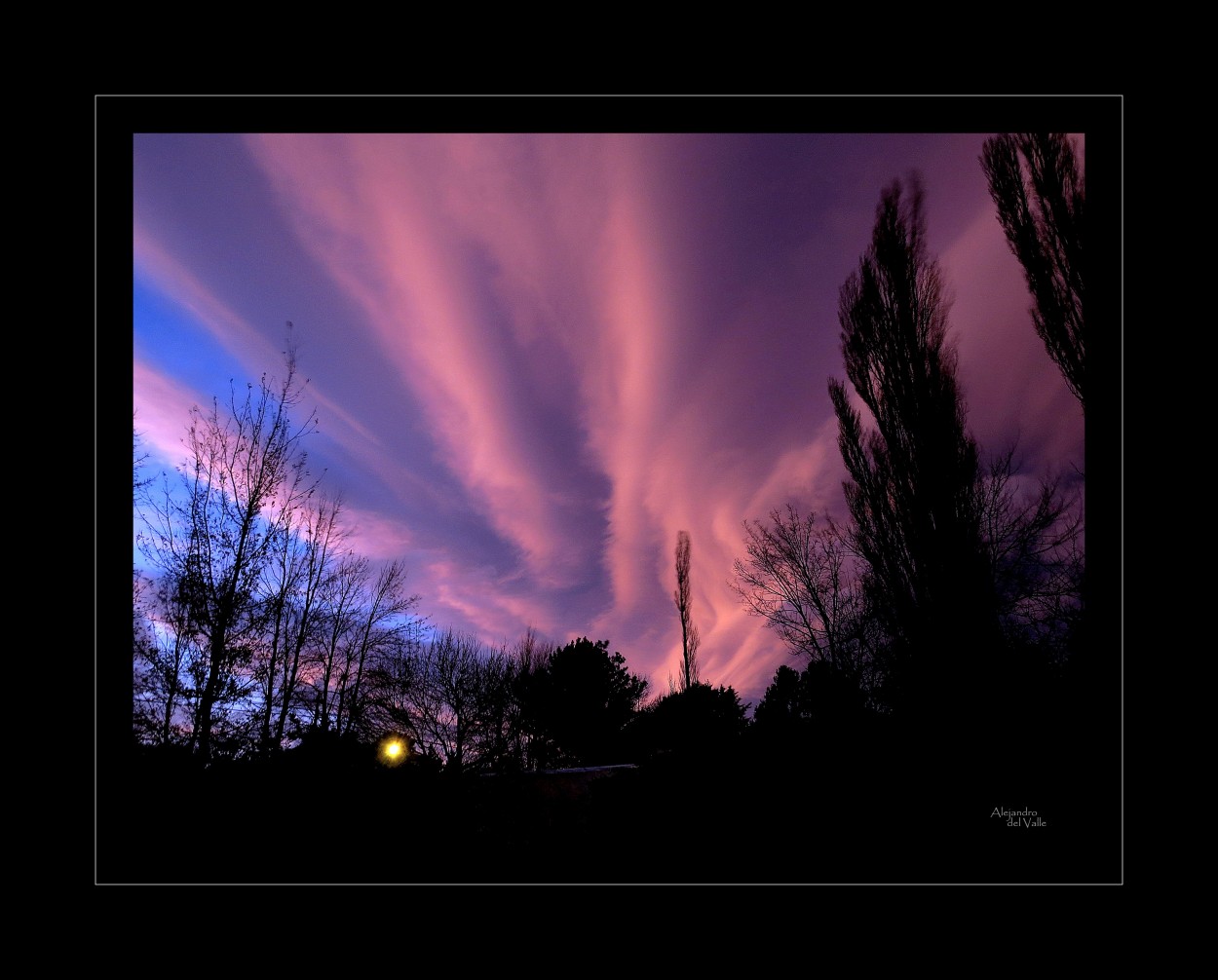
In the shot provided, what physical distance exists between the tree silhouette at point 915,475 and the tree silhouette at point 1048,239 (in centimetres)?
129

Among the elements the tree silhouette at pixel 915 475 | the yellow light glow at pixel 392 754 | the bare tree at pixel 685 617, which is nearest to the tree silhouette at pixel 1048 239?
the tree silhouette at pixel 915 475

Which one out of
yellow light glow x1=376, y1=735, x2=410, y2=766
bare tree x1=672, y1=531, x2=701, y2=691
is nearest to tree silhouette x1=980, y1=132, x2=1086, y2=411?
yellow light glow x1=376, y1=735, x2=410, y2=766

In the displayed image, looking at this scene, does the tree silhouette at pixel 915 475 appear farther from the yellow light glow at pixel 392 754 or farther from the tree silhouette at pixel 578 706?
the tree silhouette at pixel 578 706

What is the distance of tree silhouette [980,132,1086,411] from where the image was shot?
3.41 m

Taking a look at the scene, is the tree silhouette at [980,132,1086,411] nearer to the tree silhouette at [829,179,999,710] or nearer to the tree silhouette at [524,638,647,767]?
the tree silhouette at [829,179,999,710]

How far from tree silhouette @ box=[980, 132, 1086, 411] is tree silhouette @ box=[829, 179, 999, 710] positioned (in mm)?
1289

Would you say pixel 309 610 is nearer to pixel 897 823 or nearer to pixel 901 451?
pixel 897 823

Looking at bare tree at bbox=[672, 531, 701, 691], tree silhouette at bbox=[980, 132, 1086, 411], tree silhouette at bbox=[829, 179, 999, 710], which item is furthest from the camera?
bare tree at bbox=[672, 531, 701, 691]

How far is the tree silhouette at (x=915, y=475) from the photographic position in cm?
534
